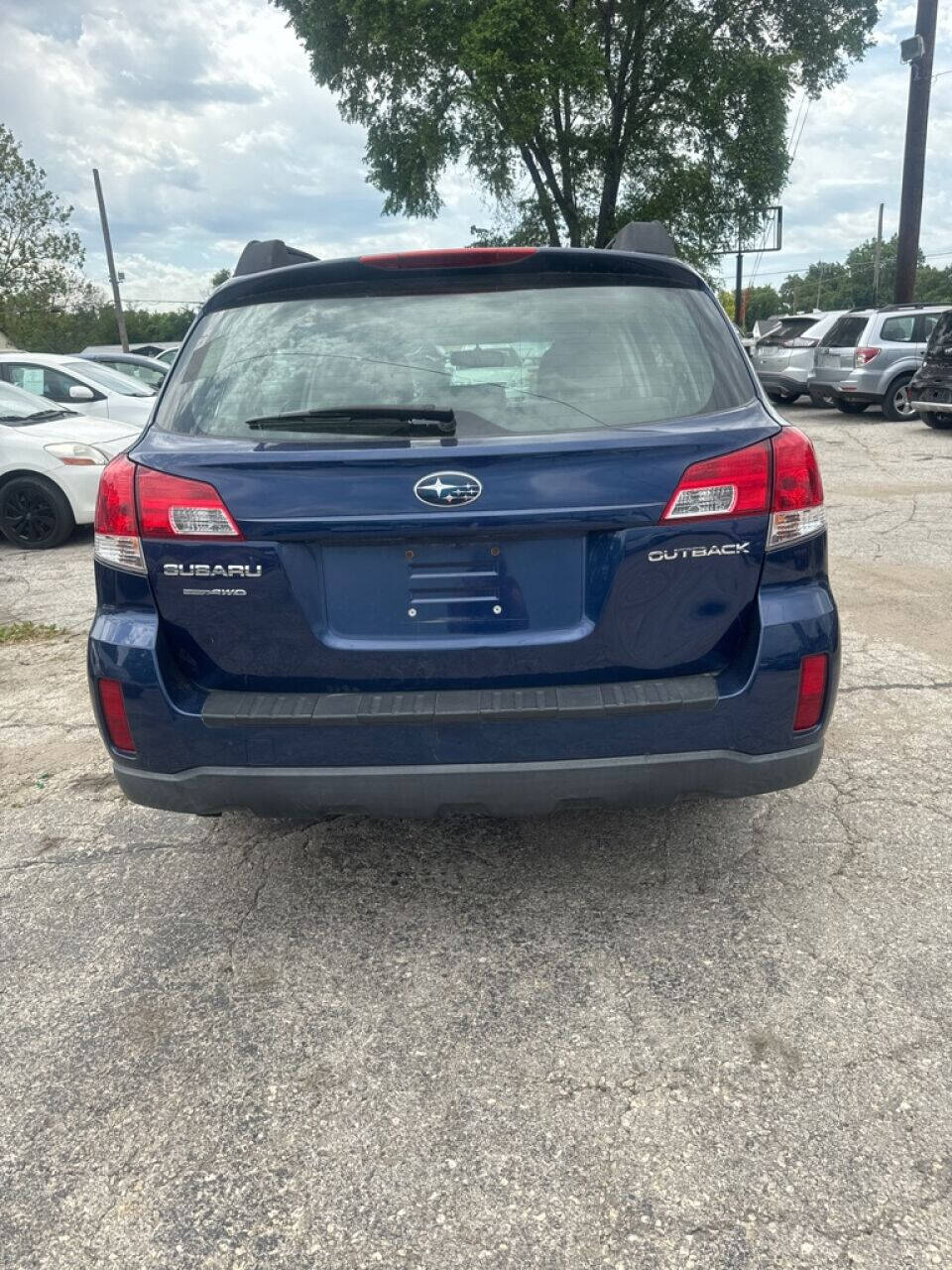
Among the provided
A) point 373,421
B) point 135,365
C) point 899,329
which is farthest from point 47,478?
point 899,329

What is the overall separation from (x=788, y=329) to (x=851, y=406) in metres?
2.70

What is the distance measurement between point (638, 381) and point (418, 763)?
1108 millimetres

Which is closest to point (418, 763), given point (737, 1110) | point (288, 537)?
point (288, 537)

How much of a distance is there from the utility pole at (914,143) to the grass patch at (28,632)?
1907 cm

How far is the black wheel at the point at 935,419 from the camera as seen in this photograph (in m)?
14.7

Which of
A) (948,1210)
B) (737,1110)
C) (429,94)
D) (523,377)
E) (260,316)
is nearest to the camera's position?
(948,1210)

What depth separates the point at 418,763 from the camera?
2.58 m

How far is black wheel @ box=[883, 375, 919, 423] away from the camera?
1628cm

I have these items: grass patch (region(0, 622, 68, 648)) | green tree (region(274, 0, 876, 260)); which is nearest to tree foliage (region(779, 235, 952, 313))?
green tree (region(274, 0, 876, 260))

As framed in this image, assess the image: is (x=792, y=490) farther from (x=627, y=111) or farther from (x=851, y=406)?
(x=627, y=111)

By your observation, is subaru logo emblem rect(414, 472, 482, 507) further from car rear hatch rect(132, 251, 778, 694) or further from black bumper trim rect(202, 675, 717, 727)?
black bumper trim rect(202, 675, 717, 727)

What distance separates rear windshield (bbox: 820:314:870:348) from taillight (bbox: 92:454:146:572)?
15797 mm

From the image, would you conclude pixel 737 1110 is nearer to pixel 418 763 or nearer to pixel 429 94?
pixel 418 763

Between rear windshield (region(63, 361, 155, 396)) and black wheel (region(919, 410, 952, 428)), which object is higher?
rear windshield (region(63, 361, 155, 396))
